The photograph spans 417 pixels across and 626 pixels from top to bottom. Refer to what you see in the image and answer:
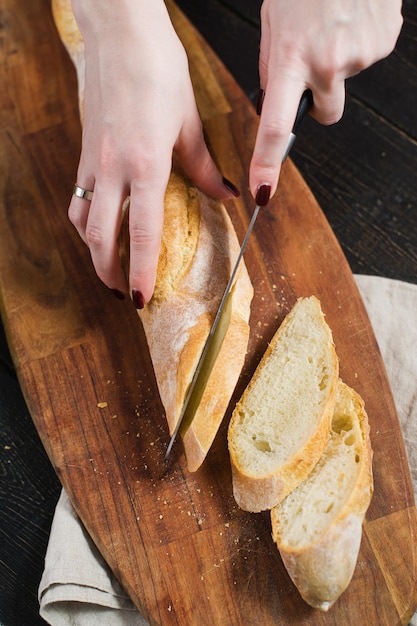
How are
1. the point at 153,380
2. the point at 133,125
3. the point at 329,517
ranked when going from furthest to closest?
the point at 153,380 → the point at 133,125 → the point at 329,517

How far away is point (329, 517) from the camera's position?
167cm

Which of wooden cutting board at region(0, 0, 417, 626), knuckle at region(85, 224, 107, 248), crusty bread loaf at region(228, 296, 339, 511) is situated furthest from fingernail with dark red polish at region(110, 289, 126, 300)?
crusty bread loaf at region(228, 296, 339, 511)

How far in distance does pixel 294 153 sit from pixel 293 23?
2.75 feet

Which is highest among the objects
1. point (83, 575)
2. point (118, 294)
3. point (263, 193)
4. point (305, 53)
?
point (305, 53)

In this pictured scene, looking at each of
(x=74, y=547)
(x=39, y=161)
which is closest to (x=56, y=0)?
(x=39, y=161)

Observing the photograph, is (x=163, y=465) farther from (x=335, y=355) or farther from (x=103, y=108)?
(x=103, y=108)

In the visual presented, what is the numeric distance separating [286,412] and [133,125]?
84 centimetres

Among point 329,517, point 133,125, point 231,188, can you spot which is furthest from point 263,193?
point 329,517

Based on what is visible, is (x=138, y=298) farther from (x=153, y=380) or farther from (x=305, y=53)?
(x=305, y=53)

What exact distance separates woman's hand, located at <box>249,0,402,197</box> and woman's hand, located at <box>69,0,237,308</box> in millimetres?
249

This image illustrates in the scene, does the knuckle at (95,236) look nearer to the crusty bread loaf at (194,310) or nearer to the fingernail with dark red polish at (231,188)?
the crusty bread loaf at (194,310)

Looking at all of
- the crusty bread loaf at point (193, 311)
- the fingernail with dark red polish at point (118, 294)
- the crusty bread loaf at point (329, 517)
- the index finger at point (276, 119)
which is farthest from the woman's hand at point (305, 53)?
the crusty bread loaf at point (329, 517)

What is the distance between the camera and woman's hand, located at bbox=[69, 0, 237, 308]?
1.79 m

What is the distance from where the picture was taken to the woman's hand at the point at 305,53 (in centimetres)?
173
